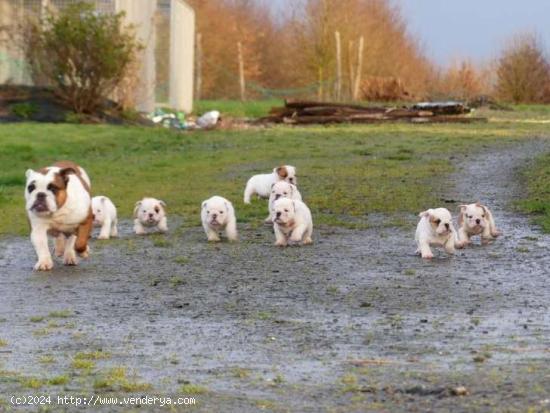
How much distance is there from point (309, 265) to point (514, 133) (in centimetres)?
1932

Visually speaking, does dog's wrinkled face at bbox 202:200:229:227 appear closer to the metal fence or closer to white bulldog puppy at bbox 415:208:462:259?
white bulldog puppy at bbox 415:208:462:259

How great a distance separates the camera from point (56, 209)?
10922mm

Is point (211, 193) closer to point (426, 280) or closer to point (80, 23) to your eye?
point (426, 280)

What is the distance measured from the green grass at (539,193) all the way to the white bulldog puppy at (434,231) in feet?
6.23

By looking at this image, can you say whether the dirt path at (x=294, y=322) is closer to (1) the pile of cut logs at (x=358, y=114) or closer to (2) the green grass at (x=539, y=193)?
(2) the green grass at (x=539, y=193)

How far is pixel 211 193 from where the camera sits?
57.9ft

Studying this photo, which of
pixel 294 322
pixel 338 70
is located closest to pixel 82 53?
pixel 338 70

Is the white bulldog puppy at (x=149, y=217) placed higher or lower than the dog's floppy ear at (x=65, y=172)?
lower

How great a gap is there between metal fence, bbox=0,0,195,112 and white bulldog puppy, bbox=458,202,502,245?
22.9m

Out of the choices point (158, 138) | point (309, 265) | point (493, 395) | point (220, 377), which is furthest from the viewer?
point (158, 138)

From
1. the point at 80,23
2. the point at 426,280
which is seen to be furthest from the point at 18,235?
the point at 80,23

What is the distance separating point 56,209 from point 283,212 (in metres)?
2.32

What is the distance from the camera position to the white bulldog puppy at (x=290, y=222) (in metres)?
12.4

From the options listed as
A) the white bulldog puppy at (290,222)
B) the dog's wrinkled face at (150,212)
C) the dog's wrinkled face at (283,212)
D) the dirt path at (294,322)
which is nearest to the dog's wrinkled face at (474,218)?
the dirt path at (294,322)
